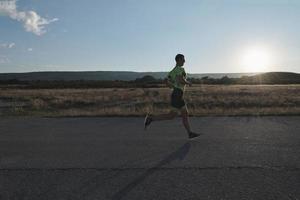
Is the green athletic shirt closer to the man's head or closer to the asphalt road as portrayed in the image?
the man's head

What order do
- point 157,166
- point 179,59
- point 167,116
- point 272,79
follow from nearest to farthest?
point 157,166 < point 179,59 < point 167,116 < point 272,79

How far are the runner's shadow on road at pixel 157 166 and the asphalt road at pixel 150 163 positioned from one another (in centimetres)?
1

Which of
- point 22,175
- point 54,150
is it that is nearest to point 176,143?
point 54,150

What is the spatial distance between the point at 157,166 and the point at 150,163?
0.25m

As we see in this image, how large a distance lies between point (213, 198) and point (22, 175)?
9.30ft

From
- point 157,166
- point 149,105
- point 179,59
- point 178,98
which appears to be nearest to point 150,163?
point 157,166

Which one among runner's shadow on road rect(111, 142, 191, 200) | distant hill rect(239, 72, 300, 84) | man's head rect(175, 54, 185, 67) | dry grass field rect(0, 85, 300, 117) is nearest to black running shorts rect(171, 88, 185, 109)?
man's head rect(175, 54, 185, 67)

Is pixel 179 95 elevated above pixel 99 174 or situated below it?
above

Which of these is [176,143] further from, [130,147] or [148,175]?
[148,175]

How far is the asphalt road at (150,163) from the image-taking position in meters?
5.47

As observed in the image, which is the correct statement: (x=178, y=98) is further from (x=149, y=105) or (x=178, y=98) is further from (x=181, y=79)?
(x=149, y=105)

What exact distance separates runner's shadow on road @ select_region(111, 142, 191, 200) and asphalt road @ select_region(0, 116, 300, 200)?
0.01 metres

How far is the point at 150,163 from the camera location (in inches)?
278

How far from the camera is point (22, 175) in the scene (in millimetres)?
6422
